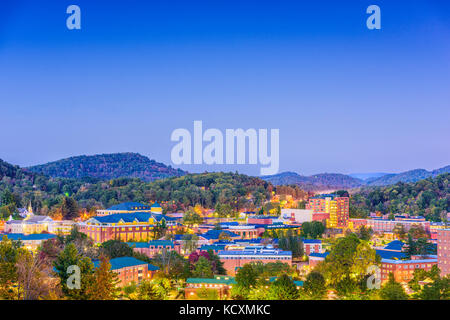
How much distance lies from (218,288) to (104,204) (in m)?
28.6

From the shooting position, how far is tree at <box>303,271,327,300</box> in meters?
16.1

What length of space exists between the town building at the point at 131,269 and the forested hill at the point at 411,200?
79.4 ft

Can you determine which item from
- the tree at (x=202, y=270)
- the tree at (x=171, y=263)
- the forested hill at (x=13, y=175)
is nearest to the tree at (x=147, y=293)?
the tree at (x=171, y=263)

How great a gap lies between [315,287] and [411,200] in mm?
34523

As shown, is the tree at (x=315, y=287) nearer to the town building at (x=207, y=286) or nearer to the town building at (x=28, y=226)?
the town building at (x=207, y=286)

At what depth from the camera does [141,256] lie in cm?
2161

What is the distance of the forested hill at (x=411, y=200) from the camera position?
43.8 metres

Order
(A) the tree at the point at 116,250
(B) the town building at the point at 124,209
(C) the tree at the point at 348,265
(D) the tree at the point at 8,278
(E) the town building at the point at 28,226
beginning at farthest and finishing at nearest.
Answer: (B) the town building at the point at 124,209, (E) the town building at the point at 28,226, (A) the tree at the point at 116,250, (C) the tree at the point at 348,265, (D) the tree at the point at 8,278

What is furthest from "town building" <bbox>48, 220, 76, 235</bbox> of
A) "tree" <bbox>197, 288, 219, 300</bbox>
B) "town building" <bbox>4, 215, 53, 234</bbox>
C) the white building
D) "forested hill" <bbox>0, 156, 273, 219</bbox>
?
"tree" <bbox>197, 288, 219, 300</bbox>

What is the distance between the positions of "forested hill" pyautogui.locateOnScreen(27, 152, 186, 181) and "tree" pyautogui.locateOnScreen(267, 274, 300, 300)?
174ft

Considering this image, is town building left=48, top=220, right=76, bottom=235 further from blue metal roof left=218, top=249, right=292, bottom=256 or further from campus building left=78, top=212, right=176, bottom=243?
blue metal roof left=218, top=249, right=292, bottom=256

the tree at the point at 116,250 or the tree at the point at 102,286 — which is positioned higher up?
the tree at the point at 116,250
